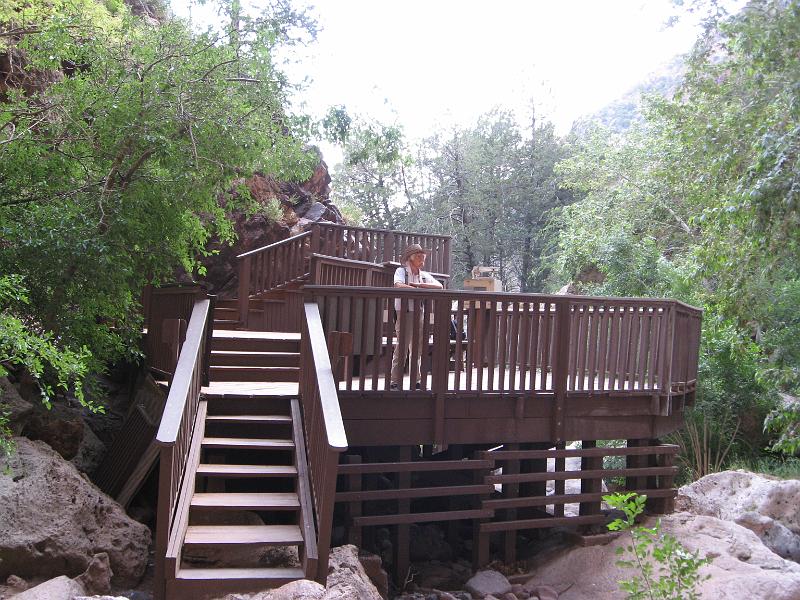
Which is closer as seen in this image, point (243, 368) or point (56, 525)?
point (56, 525)

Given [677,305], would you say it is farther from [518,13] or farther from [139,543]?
[518,13]

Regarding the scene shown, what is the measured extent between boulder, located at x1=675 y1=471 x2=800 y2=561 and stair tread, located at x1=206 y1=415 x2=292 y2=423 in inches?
252

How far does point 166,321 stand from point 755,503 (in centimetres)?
867

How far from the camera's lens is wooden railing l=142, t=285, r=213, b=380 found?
269 inches

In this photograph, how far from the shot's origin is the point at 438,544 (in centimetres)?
909

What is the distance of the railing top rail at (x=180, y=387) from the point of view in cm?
467

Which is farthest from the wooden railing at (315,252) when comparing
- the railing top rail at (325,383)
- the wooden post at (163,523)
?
the wooden post at (163,523)

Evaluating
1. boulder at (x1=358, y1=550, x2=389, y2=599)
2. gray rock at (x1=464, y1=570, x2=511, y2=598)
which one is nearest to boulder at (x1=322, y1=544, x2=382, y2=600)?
boulder at (x1=358, y1=550, x2=389, y2=599)

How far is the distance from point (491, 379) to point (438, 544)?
8.71ft

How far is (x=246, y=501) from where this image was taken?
5.66m

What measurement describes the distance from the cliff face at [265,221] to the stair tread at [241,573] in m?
11.0

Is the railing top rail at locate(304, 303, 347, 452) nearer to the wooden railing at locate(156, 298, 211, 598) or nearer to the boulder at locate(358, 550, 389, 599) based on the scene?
the wooden railing at locate(156, 298, 211, 598)

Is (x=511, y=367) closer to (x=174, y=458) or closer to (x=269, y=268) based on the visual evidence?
(x=174, y=458)

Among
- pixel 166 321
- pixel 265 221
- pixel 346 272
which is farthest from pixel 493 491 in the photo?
pixel 265 221
